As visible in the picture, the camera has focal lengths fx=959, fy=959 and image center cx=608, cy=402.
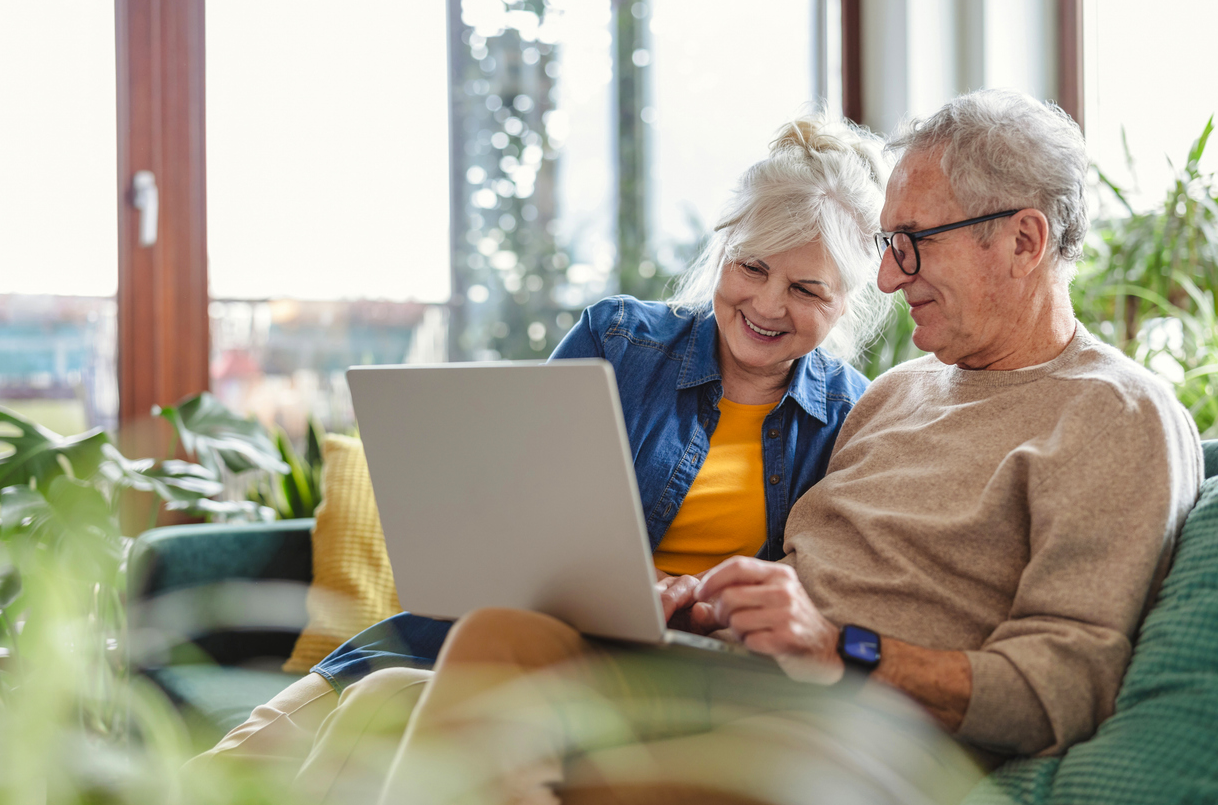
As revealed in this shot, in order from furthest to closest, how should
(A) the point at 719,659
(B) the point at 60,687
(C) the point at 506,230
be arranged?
1. (C) the point at 506,230
2. (A) the point at 719,659
3. (B) the point at 60,687

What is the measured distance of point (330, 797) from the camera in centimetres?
103

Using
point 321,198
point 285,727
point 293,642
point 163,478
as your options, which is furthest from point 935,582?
point 321,198

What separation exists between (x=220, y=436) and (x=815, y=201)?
4.80 ft

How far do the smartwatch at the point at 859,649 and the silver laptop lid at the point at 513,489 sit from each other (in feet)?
0.76

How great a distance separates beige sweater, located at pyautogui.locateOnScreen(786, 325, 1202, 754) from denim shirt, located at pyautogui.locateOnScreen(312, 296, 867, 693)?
0.13 meters

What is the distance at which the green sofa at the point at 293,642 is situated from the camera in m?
0.87

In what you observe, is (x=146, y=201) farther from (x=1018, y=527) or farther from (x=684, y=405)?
(x=1018, y=527)

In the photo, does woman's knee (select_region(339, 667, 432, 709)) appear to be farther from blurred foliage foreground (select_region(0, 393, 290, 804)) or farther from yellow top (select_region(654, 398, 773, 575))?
yellow top (select_region(654, 398, 773, 575))

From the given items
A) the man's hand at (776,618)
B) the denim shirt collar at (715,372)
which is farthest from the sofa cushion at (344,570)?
the man's hand at (776,618)

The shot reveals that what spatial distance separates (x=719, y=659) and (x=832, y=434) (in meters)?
0.69

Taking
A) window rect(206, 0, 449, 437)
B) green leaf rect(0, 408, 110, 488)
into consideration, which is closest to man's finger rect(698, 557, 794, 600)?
green leaf rect(0, 408, 110, 488)

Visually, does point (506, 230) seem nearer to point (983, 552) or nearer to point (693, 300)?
point (693, 300)

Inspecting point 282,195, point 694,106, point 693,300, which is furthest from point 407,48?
point 693,300

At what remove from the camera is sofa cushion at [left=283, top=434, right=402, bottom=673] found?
202cm
